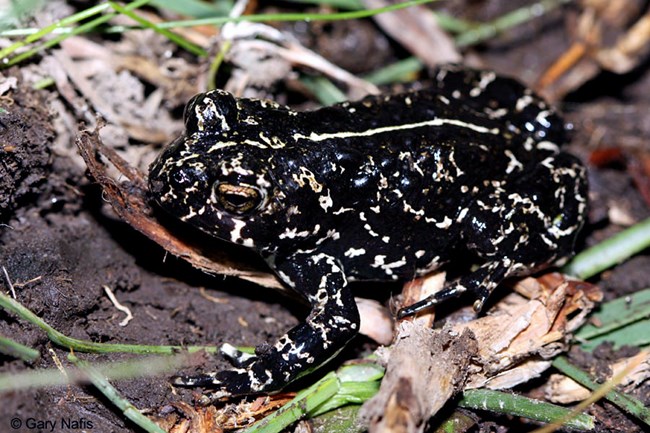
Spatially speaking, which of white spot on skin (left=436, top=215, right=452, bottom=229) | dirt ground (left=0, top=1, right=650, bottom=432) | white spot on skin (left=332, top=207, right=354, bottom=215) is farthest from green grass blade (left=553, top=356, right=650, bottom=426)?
white spot on skin (left=332, top=207, right=354, bottom=215)

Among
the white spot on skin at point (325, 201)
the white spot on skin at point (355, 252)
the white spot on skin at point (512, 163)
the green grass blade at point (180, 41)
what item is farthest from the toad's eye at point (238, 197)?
the white spot on skin at point (512, 163)

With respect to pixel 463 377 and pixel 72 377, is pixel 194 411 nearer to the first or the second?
pixel 72 377

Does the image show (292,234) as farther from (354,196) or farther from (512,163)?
(512,163)

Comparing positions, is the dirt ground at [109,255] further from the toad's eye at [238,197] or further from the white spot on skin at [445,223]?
the toad's eye at [238,197]

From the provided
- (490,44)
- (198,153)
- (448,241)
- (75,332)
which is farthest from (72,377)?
(490,44)

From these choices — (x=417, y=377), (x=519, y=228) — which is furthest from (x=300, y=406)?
(x=519, y=228)

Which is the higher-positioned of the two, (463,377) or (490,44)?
(490,44)

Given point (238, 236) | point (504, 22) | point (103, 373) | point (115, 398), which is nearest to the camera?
point (115, 398)
